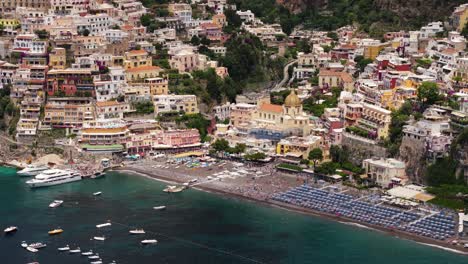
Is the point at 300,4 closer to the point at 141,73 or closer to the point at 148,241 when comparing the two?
the point at 141,73

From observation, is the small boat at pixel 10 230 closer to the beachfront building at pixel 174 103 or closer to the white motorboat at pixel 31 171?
the white motorboat at pixel 31 171

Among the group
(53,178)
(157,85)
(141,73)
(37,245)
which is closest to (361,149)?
(157,85)

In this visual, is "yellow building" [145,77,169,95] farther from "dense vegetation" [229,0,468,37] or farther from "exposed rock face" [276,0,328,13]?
"exposed rock face" [276,0,328,13]

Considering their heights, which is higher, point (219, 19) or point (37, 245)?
point (219, 19)

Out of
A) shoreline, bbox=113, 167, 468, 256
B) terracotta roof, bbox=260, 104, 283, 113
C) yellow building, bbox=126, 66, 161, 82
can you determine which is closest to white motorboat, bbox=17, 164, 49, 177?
shoreline, bbox=113, 167, 468, 256

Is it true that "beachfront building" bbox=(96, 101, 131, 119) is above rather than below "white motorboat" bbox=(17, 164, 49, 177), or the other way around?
above

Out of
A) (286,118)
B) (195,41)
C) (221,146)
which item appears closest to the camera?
(221,146)
